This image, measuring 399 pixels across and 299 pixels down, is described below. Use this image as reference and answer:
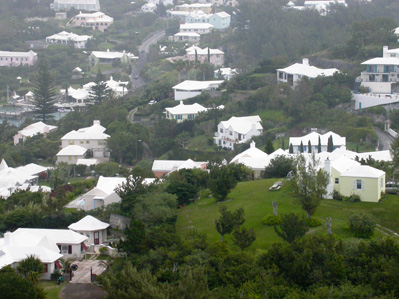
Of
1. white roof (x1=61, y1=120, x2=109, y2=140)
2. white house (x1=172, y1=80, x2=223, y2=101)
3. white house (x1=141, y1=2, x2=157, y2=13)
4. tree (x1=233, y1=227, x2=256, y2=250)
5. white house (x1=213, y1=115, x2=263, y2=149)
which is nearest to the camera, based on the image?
tree (x1=233, y1=227, x2=256, y2=250)

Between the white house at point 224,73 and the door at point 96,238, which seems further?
the white house at point 224,73

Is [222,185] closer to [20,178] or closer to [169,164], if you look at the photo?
[169,164]

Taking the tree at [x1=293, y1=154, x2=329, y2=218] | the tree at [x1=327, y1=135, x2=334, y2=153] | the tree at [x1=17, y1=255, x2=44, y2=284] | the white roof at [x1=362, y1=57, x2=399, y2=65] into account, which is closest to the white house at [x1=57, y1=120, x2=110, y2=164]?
the tree at [x1=327, y1=135, x2=334, y2=153]

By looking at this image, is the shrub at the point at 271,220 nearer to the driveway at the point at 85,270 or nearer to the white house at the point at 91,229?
the driveway at the point at 85,270

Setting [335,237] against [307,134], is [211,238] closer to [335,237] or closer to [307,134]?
[335,237]

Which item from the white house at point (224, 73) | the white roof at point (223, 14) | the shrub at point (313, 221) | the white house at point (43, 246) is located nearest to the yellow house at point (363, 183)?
the shrub at point (313, 221)

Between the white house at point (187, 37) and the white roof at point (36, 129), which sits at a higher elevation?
the white house at point (187, 37)

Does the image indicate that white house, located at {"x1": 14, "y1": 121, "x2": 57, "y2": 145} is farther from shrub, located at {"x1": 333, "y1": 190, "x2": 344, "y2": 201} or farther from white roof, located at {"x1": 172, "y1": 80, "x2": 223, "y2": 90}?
shrub, located at {"x1": 333, "y1": 190, "x2": 344, "y2": 201}

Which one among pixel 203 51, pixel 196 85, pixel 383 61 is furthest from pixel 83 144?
pixel 203 51
